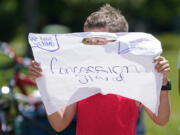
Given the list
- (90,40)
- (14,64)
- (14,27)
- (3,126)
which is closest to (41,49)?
(90,40)

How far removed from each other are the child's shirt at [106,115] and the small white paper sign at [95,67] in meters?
0.10

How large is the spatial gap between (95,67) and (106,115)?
0.95 feet

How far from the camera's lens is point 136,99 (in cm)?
213

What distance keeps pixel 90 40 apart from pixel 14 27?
2247cm

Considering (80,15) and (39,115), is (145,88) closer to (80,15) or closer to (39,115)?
(39,115)

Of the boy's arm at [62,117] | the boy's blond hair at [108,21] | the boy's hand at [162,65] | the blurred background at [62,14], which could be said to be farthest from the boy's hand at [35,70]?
the blurred background at [62,14]

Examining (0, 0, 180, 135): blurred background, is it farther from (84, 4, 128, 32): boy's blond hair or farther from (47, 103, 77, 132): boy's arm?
(47, 103, 77, 132): boy's arm

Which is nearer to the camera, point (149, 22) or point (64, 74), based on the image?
point (64, 74)

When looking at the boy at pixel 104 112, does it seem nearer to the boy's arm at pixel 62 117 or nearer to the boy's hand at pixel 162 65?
the boy's arm at pixel 62 117

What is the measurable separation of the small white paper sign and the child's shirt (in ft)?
0.31

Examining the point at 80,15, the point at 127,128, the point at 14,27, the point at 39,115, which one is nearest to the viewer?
the point at 127,128

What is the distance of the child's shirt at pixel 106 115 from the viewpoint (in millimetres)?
2219

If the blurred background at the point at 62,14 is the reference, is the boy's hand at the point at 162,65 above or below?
above

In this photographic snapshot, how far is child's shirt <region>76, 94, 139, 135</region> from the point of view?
7.28 ft
